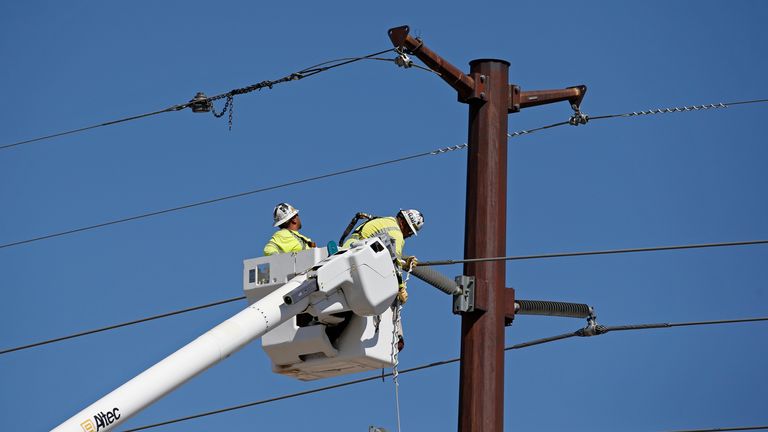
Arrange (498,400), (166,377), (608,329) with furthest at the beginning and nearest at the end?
(608,329)
(498,400)
(166,377)

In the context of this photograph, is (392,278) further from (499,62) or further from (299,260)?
(499,62)

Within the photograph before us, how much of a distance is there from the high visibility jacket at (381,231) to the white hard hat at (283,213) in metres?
0.62

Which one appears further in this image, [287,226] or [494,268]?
[287,226]

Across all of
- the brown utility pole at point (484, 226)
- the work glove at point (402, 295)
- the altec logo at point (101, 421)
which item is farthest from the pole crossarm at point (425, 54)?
the altec logo at point (101, 421)

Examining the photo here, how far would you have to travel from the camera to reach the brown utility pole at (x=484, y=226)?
A: 784 inches

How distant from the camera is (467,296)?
20031 mm

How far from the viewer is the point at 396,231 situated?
21422mm

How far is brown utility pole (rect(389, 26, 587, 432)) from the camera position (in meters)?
19.9

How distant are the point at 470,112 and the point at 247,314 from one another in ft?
9.75

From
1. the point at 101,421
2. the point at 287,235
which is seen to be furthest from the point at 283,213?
the point at 101,421

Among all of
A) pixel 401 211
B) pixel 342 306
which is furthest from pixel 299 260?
pixel 401 211

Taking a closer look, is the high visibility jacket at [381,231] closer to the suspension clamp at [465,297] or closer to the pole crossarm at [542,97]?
the suspension clamp at [465,297]

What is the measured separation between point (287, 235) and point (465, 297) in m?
2.23

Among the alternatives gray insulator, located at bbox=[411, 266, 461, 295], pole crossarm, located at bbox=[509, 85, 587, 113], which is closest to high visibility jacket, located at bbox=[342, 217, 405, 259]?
gray insulator, located at bbox=[411, 266, 461, 295]
